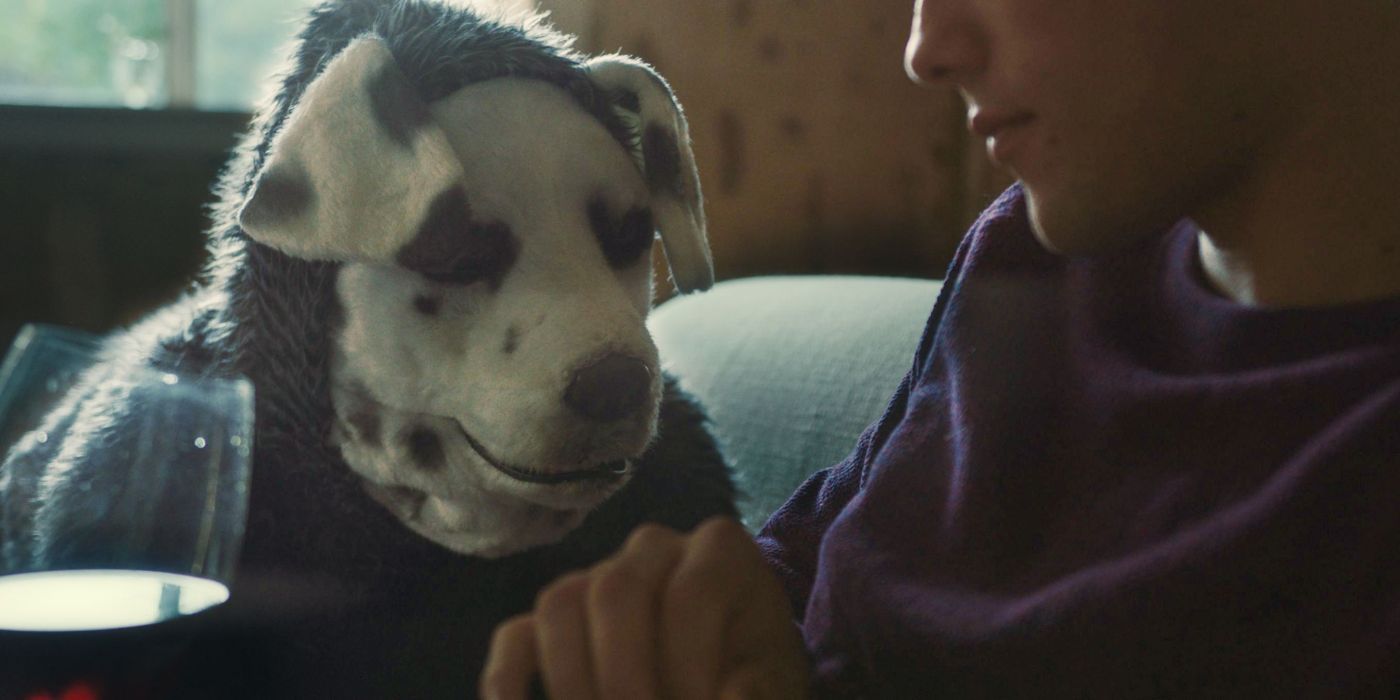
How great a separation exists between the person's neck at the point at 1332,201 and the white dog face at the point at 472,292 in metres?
0.17

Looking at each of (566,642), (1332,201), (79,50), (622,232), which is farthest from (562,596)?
(79,50)

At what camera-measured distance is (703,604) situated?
0.32 m

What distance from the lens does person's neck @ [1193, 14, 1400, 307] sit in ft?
1.03

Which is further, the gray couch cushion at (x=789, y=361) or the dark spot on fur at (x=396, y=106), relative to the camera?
the gray couch cushion at (x=789, y=361)

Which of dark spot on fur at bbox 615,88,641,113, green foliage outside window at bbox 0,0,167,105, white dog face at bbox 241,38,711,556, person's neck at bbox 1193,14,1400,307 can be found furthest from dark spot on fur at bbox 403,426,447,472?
green foliage outside window at bbox 0,0,167,105

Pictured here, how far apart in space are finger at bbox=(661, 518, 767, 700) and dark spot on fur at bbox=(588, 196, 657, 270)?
0.09 meters

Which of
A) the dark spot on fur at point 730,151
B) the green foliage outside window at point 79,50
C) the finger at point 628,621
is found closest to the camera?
the finger at point 628,621

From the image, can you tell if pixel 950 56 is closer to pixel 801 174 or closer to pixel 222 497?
pixel 801 174

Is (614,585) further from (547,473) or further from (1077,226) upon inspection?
(1077,226)

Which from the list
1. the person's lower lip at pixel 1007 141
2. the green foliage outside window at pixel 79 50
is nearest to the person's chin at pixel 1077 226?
the person's lower lip at pixel 1007 141

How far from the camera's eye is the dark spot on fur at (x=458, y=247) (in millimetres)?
338

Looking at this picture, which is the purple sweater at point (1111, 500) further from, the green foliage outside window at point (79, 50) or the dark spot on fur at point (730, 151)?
the green foliage outside window at point (79, 50)

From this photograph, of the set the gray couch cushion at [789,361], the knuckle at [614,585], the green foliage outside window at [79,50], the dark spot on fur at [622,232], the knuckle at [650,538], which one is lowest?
the green foliage outside window at [79,50]

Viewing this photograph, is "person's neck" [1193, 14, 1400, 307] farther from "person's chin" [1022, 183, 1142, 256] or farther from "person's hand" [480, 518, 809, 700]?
"person's hand" [480, 518, 809, 700]
